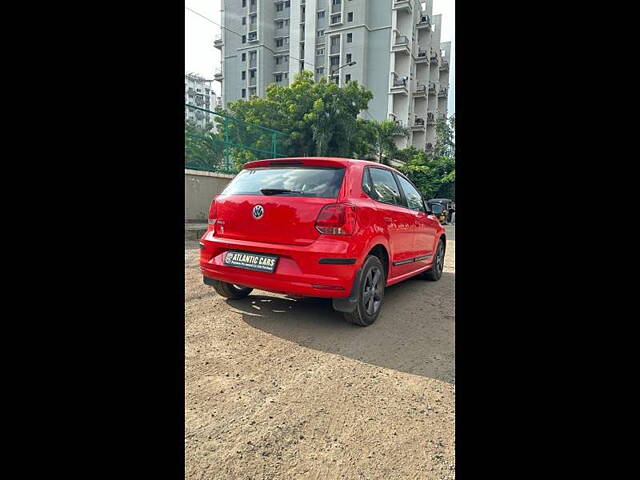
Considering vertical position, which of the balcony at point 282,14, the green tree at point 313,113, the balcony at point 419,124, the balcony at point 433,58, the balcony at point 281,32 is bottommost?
the green tree at point 313,113

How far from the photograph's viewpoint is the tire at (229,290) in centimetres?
410

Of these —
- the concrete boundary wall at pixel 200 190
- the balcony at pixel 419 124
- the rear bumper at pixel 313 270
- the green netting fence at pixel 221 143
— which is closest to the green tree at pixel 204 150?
the green netting fence at pixel 221 143

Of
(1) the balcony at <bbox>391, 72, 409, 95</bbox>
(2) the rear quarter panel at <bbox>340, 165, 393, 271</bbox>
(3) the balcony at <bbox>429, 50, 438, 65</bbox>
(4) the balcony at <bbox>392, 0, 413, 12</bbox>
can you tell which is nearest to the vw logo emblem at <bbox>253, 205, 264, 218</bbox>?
(2) the rear quarter panel at <bbox>340, 165, 393, 271</bbox>

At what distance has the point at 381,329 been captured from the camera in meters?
3.55

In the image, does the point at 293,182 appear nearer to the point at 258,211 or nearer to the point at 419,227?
the point at 258,211

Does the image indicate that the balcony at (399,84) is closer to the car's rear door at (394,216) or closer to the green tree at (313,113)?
the green tree at (313,113)

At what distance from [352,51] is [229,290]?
41621 mm

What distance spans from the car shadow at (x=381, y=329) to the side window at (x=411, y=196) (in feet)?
3.85

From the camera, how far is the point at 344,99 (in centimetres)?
2105

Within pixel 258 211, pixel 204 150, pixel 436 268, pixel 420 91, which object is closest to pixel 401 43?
pixel 420 91
